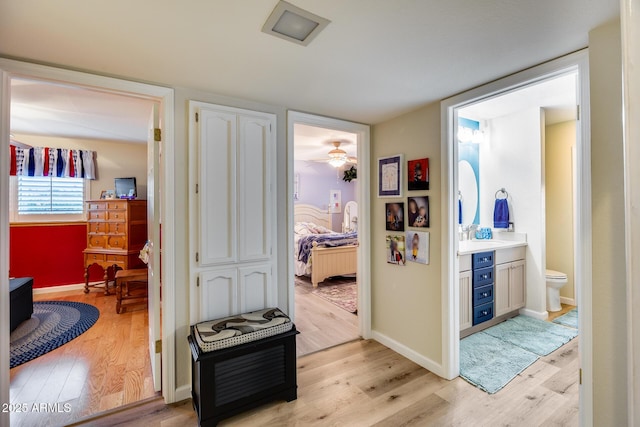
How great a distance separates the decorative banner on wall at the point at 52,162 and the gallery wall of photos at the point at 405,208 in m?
4.45

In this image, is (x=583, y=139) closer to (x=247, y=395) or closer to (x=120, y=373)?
(x=247, y=395)

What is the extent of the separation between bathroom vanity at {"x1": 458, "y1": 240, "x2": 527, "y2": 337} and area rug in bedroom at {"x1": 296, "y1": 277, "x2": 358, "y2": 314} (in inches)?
52.8

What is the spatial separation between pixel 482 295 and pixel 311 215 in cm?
471

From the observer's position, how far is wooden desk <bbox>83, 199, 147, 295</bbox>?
4020mm

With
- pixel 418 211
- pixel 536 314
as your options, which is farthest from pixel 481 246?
pixel 418 211

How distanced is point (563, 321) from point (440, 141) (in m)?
2.73

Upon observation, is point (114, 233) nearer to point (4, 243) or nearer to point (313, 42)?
point (4, 243)

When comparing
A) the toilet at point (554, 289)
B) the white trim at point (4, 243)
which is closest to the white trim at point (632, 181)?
the white trim at point (4, 243)

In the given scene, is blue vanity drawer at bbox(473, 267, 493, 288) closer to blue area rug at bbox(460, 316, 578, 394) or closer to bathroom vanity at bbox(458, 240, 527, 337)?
bathroom vanity at bbox(458, 240, 527, 337)

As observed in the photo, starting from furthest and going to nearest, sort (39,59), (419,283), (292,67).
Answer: (419,283) < (292,67) < (39,59)

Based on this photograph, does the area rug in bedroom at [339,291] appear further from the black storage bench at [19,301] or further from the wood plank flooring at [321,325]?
the black storage bench at [19,301]

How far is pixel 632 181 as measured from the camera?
0.58 meters

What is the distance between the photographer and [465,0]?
3.81 feet

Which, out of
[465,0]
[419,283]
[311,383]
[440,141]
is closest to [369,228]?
[419,283]
